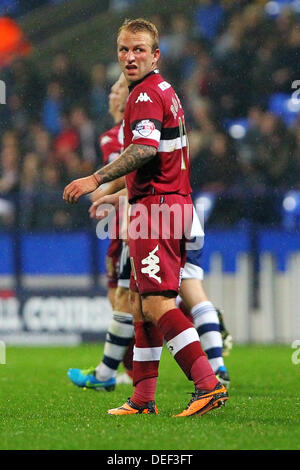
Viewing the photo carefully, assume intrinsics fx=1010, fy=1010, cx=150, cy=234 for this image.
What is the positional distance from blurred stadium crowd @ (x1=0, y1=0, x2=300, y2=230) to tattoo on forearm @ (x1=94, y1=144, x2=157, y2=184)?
21.6ft

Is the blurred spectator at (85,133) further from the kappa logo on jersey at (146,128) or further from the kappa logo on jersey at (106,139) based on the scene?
the kappa logo on jersey at (146,128)

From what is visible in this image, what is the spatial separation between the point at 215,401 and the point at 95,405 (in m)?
1.13

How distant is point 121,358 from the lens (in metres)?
6.41

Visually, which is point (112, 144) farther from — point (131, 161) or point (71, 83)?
point (71, 83)

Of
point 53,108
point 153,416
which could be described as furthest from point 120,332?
point 53,108

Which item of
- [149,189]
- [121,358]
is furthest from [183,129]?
[121,358]

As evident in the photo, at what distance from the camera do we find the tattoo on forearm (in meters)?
4.68

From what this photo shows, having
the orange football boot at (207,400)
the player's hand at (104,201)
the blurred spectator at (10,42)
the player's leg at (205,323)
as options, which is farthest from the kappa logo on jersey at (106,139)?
the blurred spectator at (10,42)

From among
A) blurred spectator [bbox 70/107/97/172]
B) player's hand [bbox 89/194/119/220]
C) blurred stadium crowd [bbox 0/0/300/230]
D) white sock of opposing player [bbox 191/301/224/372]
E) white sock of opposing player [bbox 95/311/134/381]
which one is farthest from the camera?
blurred spectator [bbox 70/107/97/172]

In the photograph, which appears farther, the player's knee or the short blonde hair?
the player's knee

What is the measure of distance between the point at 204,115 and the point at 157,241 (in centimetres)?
756

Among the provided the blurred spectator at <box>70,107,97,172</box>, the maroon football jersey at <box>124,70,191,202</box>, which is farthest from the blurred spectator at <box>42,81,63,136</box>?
the maroon football jersey at <box>124,70,191,202</box>

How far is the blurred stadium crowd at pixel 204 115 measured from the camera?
1145cm

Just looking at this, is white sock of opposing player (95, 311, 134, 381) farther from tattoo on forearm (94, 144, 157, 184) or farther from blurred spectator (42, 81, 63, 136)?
blurred spectator (42, 81, 63, 136)
